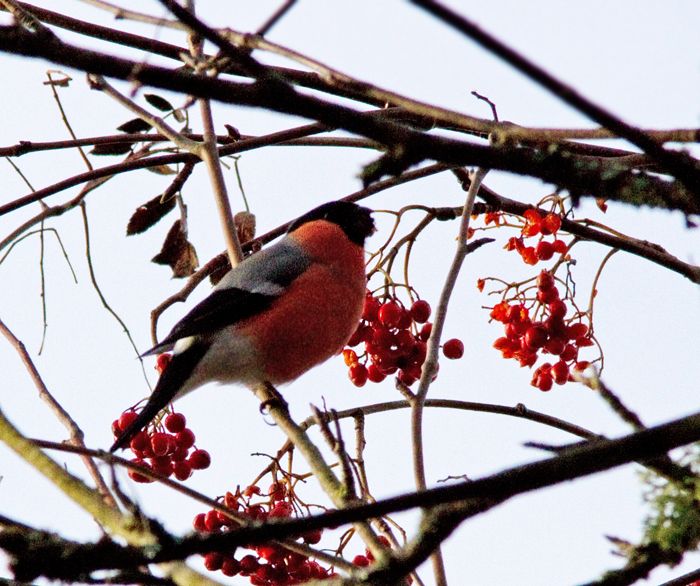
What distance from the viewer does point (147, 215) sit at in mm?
2758

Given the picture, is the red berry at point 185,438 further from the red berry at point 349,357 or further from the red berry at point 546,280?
the red berry at point 546,280

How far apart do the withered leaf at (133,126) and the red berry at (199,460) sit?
935mm

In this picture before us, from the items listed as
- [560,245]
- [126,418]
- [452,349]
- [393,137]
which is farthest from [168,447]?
[393,137]

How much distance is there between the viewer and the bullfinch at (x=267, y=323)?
8.97 ft

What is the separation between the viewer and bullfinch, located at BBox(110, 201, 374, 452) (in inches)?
108

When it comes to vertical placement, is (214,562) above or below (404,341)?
below

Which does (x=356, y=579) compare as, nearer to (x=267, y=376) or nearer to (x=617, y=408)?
(x=617, y=408)

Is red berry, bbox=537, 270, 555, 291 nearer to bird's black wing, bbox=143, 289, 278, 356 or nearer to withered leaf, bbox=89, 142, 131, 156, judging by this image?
bird's black wing, bbox=143, 289, 278, 356

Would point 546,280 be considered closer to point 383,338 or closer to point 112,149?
point 383,338

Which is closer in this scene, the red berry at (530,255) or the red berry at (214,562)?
the red berry at (214,562)

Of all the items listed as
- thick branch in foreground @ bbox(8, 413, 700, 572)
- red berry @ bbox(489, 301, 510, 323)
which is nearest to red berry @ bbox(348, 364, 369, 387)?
red berry @ bbox(489, 301, 510, 323)

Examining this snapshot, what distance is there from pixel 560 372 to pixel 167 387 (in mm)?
1105

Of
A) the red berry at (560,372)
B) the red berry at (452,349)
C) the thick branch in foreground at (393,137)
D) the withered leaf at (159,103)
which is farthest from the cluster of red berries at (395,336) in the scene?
the thick branch in foreground at (393,137)

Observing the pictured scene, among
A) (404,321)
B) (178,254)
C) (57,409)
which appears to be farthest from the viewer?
(178,254)
